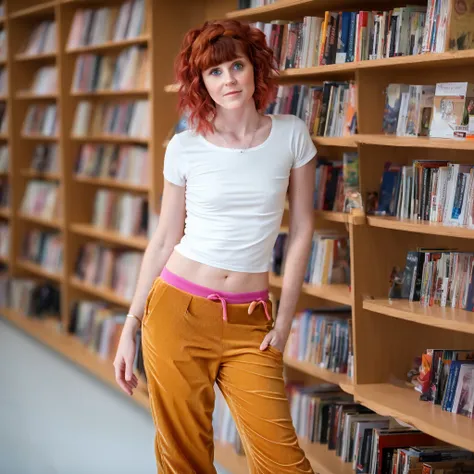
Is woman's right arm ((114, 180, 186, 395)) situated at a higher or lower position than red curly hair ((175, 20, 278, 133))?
lower

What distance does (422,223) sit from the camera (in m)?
2.90

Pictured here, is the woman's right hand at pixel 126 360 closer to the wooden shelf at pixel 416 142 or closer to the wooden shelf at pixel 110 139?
the wooden shelf at pixel 416 142

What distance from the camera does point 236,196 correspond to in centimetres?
266

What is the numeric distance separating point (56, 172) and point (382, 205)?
11.2ft

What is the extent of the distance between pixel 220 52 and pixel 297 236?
2.03 feet

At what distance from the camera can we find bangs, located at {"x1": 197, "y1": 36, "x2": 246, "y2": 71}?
267 cm

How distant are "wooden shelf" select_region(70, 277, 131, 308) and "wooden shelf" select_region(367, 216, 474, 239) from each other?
86.5 inches

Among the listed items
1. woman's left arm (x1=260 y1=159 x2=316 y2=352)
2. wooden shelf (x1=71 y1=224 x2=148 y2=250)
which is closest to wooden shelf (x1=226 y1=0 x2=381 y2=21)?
woman's left arm (x1=260 y1=159 x2=316 y2=352)

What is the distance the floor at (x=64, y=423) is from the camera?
3881 millimetres

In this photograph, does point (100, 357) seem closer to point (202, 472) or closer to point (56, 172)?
point (56, 172)

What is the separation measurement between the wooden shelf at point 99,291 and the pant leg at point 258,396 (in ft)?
7.52

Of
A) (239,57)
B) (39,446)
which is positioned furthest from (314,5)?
(39,446)

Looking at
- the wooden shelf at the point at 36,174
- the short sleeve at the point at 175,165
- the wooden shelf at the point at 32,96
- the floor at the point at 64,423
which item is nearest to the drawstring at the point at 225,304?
the short sleeve at the point at 175,165

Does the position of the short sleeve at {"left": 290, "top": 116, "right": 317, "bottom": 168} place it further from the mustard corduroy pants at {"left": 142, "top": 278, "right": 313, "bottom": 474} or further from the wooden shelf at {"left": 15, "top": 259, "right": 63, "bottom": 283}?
the wooden shelf at {"left": 15, "top": 259, "right": 63, "bottom": 283}
